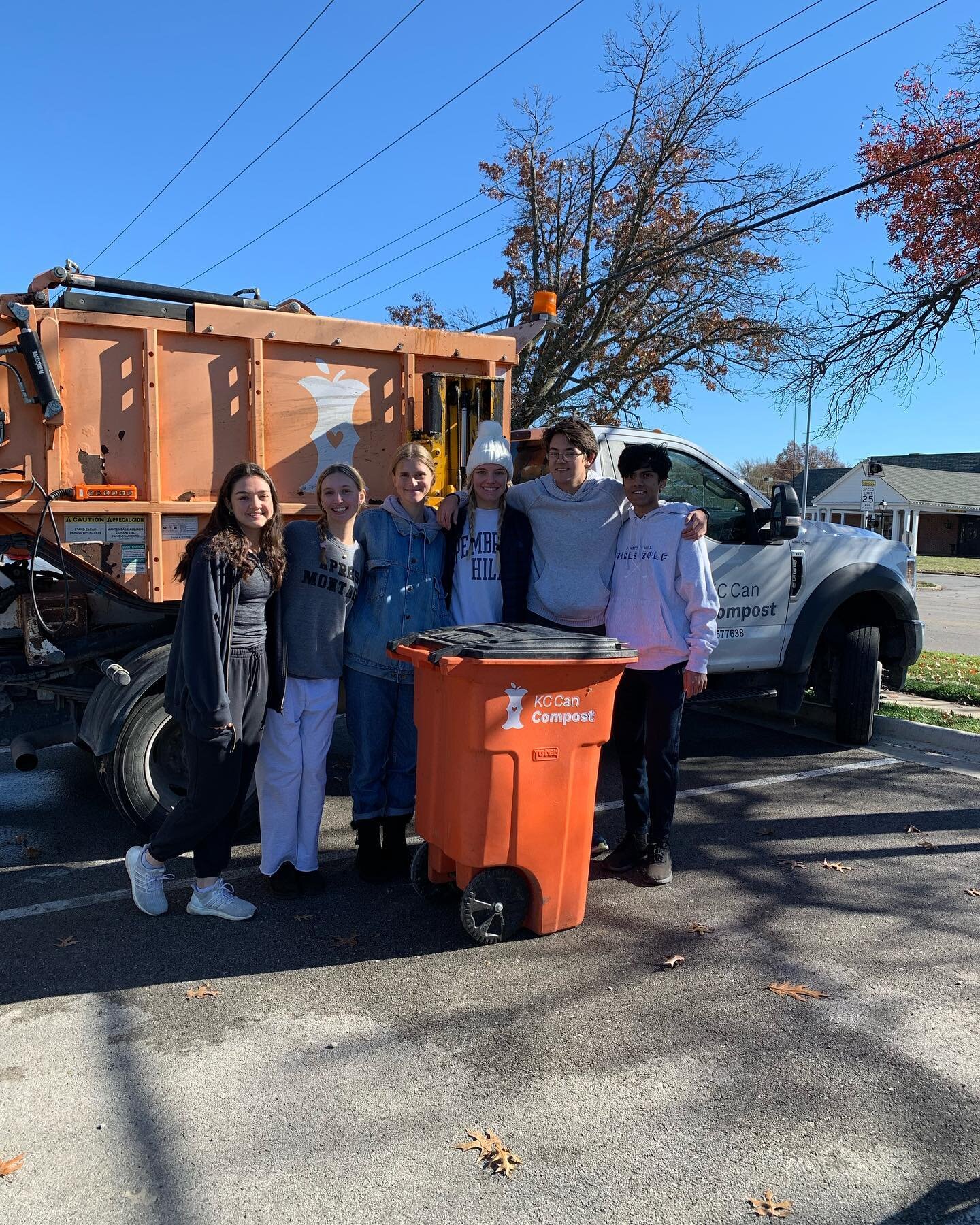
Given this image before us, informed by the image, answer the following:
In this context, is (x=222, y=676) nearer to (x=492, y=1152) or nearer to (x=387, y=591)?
(x=387, y=591)

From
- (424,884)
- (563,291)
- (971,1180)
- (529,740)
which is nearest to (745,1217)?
(971,1180)

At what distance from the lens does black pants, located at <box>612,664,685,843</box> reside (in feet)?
14.4

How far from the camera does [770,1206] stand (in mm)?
2424

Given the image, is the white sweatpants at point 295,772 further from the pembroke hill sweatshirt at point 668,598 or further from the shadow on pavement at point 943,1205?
the shadow on pavement at point 943,1205

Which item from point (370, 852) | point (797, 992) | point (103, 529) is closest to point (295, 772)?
point (370, 852)

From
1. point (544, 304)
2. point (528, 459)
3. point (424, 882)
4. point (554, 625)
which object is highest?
point (544, 304)

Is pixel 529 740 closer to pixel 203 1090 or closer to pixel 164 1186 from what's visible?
pixel 203 1090

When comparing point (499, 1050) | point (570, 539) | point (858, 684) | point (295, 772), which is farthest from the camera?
point (858, 684)

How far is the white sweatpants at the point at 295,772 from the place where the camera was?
13.6 ft

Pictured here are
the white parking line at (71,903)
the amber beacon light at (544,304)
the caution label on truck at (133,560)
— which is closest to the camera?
the white parking line at (71,903)

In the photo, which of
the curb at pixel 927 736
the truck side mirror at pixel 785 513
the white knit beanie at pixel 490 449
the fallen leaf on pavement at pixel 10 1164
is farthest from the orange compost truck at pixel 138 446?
the curb at pixel 927 736

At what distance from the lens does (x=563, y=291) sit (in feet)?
51.8

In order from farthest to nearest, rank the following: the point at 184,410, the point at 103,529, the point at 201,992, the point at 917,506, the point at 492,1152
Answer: the point at 917,506 → the point at 184,410 → the point at 103,529 → the point at 201,992 → the point at 492,1152

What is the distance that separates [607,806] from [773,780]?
1381 mm
